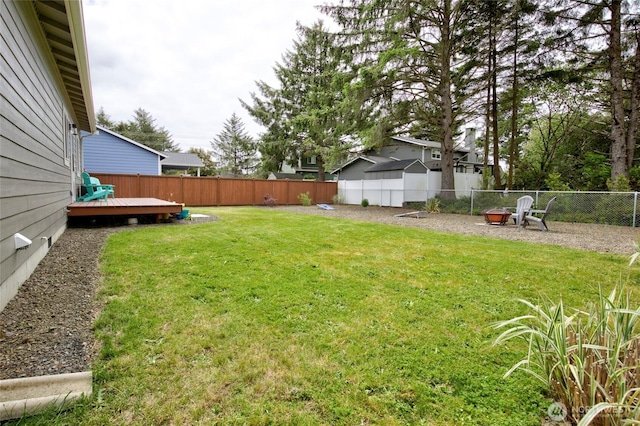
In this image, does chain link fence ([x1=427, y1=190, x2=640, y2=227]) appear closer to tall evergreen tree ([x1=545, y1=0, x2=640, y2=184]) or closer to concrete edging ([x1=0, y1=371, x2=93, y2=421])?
tall evergreen tree ([x1=545, y1=0, x2=640, y2=184])

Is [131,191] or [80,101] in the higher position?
[80,101]

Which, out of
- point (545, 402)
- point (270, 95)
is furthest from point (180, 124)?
point (545, 402)

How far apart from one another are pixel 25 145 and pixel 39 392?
2.84 meters

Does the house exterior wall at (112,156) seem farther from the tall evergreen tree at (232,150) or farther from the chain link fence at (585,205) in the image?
the tall evergreen tree at (232,150)

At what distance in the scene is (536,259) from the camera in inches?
187

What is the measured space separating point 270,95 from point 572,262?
73.1 ft

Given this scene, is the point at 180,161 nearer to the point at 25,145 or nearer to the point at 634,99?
the point at 25,145

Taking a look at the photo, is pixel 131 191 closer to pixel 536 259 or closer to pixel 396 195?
pixel 396 195

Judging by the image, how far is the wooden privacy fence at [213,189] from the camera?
41.6ft

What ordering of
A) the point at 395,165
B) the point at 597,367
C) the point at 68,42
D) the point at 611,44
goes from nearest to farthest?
the point at 597,367, the point at 68,42, the point at 611,44, the point at 395,165

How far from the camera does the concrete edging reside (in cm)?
143

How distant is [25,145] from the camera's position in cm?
322

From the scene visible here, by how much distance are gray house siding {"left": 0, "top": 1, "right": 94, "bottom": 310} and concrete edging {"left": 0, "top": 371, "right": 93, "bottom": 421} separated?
140cm

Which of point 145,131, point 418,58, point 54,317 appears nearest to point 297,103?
point 418,58
